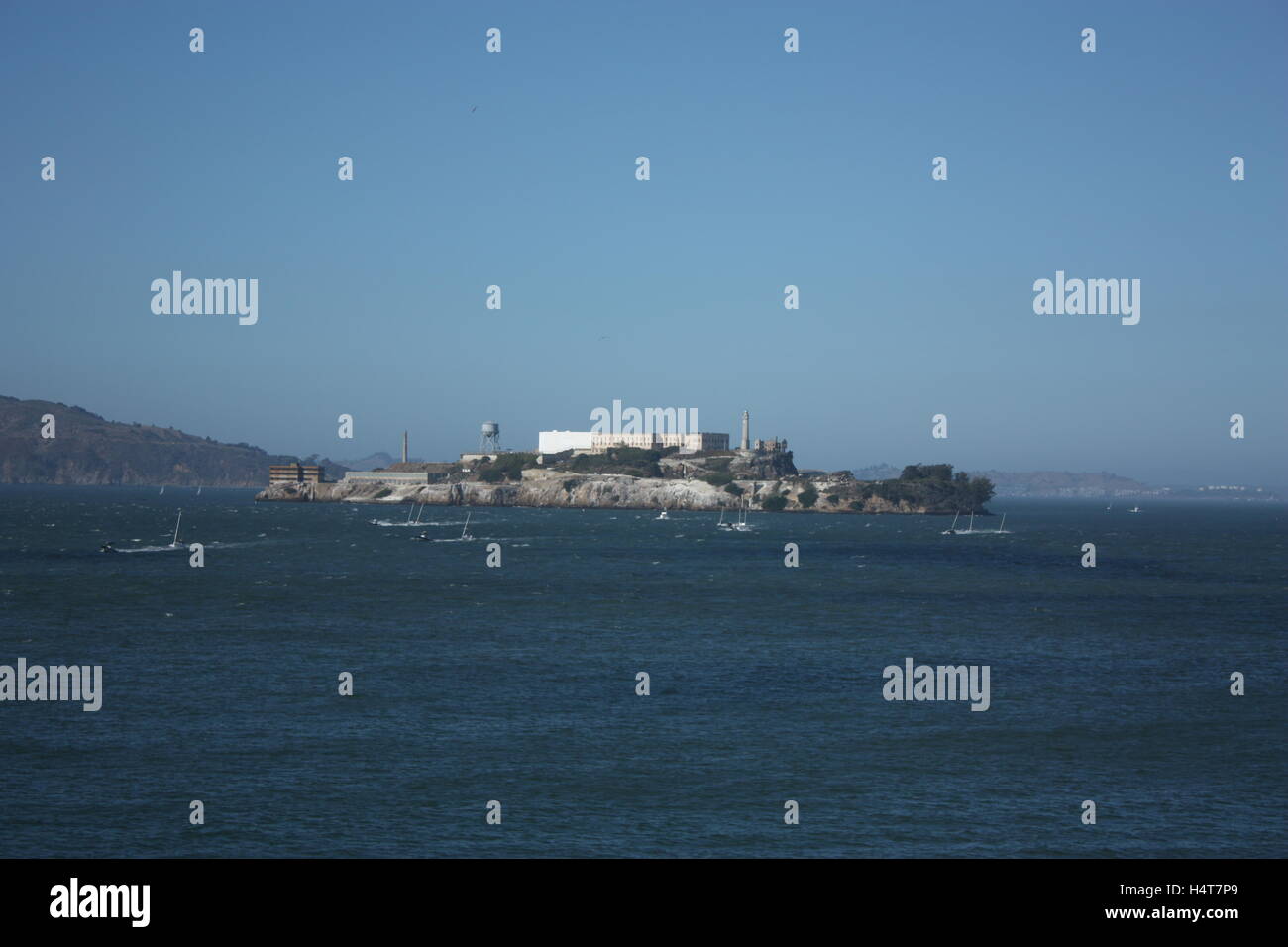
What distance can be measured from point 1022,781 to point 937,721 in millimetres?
9258

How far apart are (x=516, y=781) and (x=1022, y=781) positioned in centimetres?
1588

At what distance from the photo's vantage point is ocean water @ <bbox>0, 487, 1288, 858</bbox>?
105ft

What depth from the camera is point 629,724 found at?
44.6m

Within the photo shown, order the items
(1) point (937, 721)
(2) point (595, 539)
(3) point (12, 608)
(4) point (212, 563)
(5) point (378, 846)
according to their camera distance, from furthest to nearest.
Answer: (2) point (595, 539), (4) point (212, 563), (3) point (12, 608), (1) point (937, 721), (5) point (378, 846)

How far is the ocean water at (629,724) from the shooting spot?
3197cm

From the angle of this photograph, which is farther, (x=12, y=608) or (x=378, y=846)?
(x=12, y=608)

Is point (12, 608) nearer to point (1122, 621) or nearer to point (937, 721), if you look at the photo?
point (937, 721)

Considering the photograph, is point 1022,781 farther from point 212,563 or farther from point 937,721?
point 212,563

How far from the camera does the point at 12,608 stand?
266 ft
